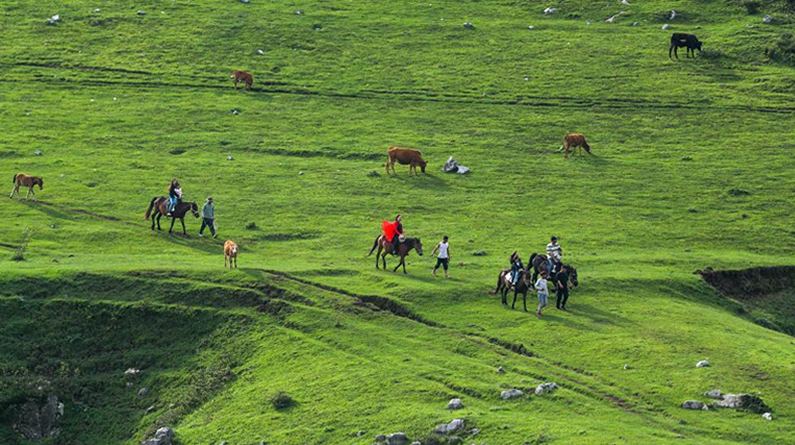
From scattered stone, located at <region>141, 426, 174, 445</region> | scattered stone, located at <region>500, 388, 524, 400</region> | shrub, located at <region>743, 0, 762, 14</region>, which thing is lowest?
scattered stone, located at <region>141, 426, 174, 445</region>

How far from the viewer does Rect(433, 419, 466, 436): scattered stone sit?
32250 millimetres

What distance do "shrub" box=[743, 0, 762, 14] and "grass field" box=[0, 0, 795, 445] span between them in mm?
529

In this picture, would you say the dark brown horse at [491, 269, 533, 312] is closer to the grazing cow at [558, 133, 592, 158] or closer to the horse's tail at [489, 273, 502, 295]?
the horse's tail at [489, 273, 502, 295]

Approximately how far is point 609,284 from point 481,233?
9.12 metres

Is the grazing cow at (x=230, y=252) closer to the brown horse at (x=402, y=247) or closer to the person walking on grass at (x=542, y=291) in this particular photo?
the brown horse at (x=402, y=247)

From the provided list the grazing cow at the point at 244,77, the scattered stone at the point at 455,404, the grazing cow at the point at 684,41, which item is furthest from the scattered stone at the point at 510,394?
the grazing cow at the point at 684,41

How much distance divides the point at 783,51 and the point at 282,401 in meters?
57.5

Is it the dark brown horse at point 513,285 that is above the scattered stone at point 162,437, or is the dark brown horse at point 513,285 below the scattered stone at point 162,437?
above

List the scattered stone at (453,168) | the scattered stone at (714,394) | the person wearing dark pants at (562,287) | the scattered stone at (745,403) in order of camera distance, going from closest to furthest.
Answer: the scattered stone at (745,403)
the scattered stone at (714,394)
the person wearing dark pants at (562,287)
the scattered stone at (453,168)

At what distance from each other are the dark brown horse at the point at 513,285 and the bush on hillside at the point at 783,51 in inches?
1795

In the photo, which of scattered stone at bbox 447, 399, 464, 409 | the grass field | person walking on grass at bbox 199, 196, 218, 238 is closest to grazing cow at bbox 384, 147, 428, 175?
the grass field

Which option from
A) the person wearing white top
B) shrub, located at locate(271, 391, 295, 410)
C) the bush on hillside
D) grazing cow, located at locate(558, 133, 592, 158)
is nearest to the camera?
shrub, located at locate(271, 391, 295, 410)

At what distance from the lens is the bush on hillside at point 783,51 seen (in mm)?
81625

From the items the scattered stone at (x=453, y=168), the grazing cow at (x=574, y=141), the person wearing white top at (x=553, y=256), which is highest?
the grazing cow at (x=574, y=141)
